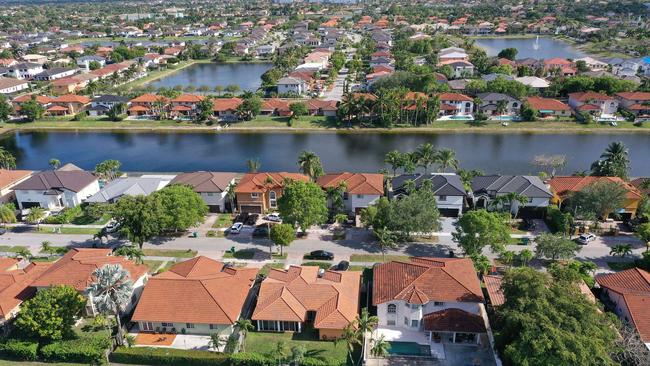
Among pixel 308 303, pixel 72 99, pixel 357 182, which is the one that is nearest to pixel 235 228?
pixel 357 182

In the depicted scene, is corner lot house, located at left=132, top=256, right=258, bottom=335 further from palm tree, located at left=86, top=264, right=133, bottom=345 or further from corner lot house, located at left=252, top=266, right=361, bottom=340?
palm tree, located at left=86, top=264, right=133, bottom=345

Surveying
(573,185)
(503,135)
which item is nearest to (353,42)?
(503,135)

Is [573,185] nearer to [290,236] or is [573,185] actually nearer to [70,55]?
[290,236]

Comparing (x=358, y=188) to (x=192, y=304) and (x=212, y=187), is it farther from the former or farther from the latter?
(x=192, y=304)

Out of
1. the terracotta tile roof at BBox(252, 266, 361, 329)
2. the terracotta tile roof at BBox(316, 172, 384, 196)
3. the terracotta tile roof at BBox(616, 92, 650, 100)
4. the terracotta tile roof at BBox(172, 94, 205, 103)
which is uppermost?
the terracotta tile roof at BBox(172, 94, 205, 103)

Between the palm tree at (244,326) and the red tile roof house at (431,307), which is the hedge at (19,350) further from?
the red tile roof house at (431,307)

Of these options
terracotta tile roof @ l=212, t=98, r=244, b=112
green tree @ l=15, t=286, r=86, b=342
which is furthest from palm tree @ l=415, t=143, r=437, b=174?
terracotta tile roof @ l=212, t=98, r=244, b=112
